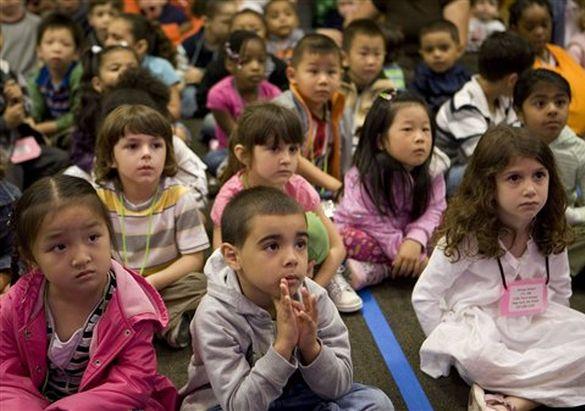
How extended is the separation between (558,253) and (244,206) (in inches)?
34.5

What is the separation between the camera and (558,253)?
75.2 inches

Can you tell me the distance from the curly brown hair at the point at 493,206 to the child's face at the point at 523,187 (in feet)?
0.05

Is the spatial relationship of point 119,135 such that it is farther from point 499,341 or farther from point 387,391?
point 499,341

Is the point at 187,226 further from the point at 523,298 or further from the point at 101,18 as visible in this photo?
the point at 101,18

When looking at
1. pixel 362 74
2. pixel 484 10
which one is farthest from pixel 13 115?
pixel 484 10

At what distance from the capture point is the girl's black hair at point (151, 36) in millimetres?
3732

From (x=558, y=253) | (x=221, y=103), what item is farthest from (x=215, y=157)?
(x=558, y=253)

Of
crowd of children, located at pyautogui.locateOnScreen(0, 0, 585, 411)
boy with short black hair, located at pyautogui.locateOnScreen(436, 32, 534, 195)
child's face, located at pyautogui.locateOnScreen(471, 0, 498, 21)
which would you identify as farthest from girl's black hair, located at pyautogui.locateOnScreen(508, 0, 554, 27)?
child's face, located at pyautogui.locateOnScreen(471, 0, 498, 21)

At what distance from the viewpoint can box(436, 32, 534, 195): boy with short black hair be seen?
9.53 feet

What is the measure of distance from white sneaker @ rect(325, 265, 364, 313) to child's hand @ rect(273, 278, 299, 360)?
0.87 metres

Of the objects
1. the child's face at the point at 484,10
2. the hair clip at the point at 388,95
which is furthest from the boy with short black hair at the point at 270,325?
the child's face at the point at 484,10

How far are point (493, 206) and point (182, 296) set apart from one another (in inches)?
36.0

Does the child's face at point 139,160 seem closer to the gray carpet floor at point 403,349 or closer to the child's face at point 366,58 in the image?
the gray carpet floor at point 403,349

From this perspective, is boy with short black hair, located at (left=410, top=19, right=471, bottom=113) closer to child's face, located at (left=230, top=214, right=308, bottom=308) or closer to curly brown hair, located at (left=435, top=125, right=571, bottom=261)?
curly brown hair, located at (left=435, top=125, right=571, bottom=261)
